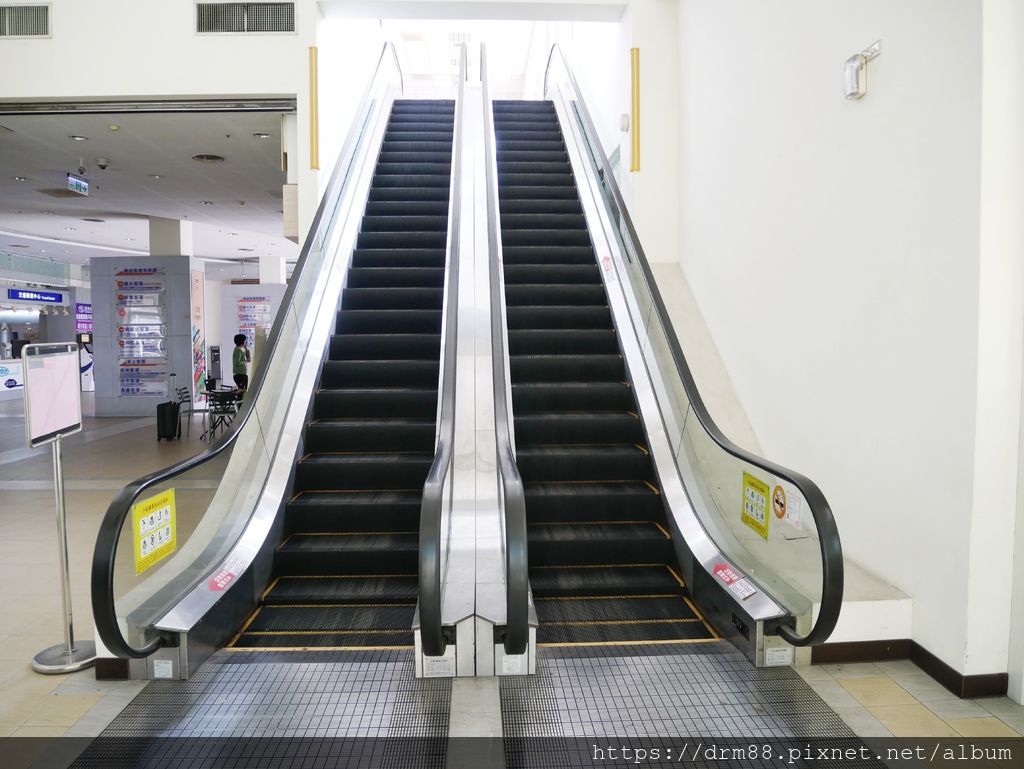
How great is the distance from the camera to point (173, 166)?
9.00 m

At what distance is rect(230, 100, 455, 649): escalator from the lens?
353 centimetres

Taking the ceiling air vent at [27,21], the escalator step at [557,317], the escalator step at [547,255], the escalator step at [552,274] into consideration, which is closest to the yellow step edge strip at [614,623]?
the escalator step at [557,317]

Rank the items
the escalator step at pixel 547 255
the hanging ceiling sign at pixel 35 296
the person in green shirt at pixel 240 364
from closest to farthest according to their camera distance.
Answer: the escalator step at pixel 547 255 → the person in green shirt at pixel 240 364 → the hanging ceiling sign at pixel 35 296

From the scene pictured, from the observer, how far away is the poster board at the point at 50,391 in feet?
10.0

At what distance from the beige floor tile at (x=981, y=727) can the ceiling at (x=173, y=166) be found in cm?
688

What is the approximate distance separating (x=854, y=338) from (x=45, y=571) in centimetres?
521

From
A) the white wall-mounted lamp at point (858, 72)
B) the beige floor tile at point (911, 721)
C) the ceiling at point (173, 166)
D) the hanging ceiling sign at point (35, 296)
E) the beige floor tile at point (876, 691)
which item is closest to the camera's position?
the beige floor tile at point (911, 721)

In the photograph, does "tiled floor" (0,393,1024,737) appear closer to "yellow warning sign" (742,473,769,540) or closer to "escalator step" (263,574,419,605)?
"yellow warning sign" (742,473,769,540)

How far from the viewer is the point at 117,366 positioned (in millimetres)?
12422

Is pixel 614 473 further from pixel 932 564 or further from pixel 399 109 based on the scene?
pixel 399 109

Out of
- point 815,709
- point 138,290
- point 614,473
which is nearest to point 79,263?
point 138,290

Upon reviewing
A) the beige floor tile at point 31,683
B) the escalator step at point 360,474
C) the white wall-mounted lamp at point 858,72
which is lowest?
the beige floor tile at point 31,683

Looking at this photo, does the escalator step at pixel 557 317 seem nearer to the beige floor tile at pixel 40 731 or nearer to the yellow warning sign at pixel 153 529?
the yellow warning sign at pixel 153 529

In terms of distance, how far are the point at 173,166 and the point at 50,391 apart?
6.91m
